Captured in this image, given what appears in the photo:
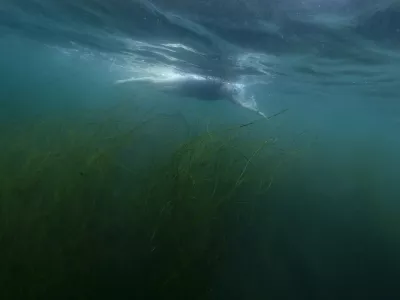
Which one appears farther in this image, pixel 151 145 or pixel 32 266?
pixel 151 145

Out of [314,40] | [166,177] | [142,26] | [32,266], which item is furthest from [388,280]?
[142,26]

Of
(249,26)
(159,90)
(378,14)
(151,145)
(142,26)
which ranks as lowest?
(159,90)

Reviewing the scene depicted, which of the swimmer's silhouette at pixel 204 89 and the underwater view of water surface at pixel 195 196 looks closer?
the underwater view of water surface at pixel 195 196

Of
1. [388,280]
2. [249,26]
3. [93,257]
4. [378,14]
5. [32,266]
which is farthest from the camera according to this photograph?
[249,26]

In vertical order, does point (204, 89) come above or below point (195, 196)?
below

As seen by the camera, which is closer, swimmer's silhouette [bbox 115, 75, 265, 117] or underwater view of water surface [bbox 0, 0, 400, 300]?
underwater view of water surface [bbox 0, 0, 400, 300]

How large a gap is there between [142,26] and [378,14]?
10248 mm

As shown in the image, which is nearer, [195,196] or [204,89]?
[195,196]

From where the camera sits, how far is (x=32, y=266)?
4828 mm

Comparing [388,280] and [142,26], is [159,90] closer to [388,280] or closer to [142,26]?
[142,26]

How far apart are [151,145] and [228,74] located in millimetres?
15432

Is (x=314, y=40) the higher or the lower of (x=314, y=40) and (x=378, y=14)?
the lower

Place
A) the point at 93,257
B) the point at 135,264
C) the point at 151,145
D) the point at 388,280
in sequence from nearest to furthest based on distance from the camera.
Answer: the point at 93,257
the point at 135,264
the point at 388,280
the point at 151,145

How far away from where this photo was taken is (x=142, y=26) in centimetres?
1592
